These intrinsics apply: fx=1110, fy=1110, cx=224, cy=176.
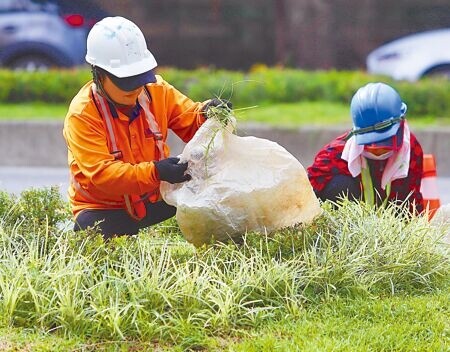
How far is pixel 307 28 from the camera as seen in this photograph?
15477mm

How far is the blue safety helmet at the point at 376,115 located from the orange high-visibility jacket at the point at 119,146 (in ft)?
3.09

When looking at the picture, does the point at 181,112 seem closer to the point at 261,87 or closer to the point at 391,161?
the point at 391,161

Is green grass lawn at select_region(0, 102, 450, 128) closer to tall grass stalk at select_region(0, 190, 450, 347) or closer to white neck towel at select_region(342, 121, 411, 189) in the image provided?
white neck towel at select_region(342, 121, 411, 189)

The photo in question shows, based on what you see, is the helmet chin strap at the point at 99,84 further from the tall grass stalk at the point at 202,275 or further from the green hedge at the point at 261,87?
the green hedge at the point at 261,87

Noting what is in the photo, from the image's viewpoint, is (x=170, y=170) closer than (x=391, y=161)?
Yes

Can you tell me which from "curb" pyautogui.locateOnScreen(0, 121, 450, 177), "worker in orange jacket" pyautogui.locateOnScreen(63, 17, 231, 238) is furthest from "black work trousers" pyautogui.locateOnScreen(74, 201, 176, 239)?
"curb" pyautogui.locateOnScreen(0, 121, 450, 177)

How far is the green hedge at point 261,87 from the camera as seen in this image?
12.1 meters

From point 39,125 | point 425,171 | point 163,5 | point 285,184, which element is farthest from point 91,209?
point 163,5

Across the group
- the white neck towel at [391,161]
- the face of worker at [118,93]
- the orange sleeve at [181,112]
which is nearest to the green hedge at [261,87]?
the white neck towel at [391,161]

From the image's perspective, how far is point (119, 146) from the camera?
16.8 feet

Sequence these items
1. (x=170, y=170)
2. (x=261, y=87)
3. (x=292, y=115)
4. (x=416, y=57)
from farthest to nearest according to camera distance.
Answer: (x=416, y=57)
(x=261, y=87)
(x=292, y=115)
(x=170, y=170)

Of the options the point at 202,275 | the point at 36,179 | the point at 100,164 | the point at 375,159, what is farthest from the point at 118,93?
the point at 36,179

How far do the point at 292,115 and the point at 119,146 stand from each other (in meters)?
6.81

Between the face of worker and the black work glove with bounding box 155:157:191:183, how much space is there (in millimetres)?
379
